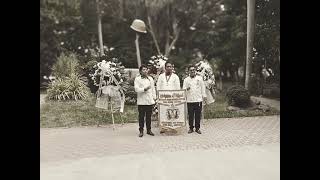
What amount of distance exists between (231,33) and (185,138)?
4.81 ft

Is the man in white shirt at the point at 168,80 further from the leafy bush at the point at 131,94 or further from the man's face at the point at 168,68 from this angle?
the leafy bush at the point at 131,94

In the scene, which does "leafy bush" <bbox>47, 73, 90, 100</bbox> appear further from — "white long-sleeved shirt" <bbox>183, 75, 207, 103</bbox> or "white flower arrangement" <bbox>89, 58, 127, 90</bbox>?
"white long-sleeved shirt" <bbox>183, 75, 207, 103</bbox>

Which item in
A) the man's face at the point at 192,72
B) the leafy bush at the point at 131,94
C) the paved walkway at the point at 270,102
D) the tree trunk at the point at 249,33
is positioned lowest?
the paved walkway at the point at 270,102

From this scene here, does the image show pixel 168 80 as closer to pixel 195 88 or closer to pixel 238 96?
pixel 195 88

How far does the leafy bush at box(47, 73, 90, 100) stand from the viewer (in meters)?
4.72

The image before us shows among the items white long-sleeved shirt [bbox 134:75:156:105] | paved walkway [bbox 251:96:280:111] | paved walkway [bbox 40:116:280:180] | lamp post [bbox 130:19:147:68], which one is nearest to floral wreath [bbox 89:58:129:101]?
white long-sleeved shirt [bbox 134:75:156:105]

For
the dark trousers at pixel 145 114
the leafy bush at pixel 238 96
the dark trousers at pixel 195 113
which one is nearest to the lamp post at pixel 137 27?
the dark trousers at pixel 145 114

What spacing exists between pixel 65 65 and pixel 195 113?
168 centimetres

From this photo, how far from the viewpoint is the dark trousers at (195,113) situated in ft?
16.5

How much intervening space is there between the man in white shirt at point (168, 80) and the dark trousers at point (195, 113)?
0.30 m

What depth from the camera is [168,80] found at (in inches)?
201

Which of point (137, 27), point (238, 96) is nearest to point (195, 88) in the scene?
point (238, 96)
